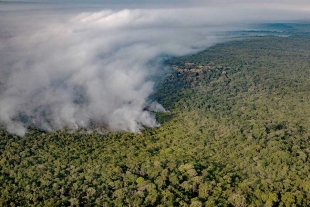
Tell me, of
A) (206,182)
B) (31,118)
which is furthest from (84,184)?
(31,118)

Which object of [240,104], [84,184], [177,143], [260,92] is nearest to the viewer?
[84,184]

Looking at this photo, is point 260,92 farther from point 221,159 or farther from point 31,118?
point 31,118

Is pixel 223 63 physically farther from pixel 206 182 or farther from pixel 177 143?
pixel 206 182

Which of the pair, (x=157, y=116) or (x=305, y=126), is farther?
(x=157, y=116)

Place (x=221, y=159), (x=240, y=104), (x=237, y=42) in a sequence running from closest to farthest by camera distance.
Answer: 1. (x=221, y=159)
2. (x=240, y=104)
3. (x=237, y=42)

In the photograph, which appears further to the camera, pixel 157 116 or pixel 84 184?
pixel 157 116

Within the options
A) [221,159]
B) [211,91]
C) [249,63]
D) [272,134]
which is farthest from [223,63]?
[221,159]
